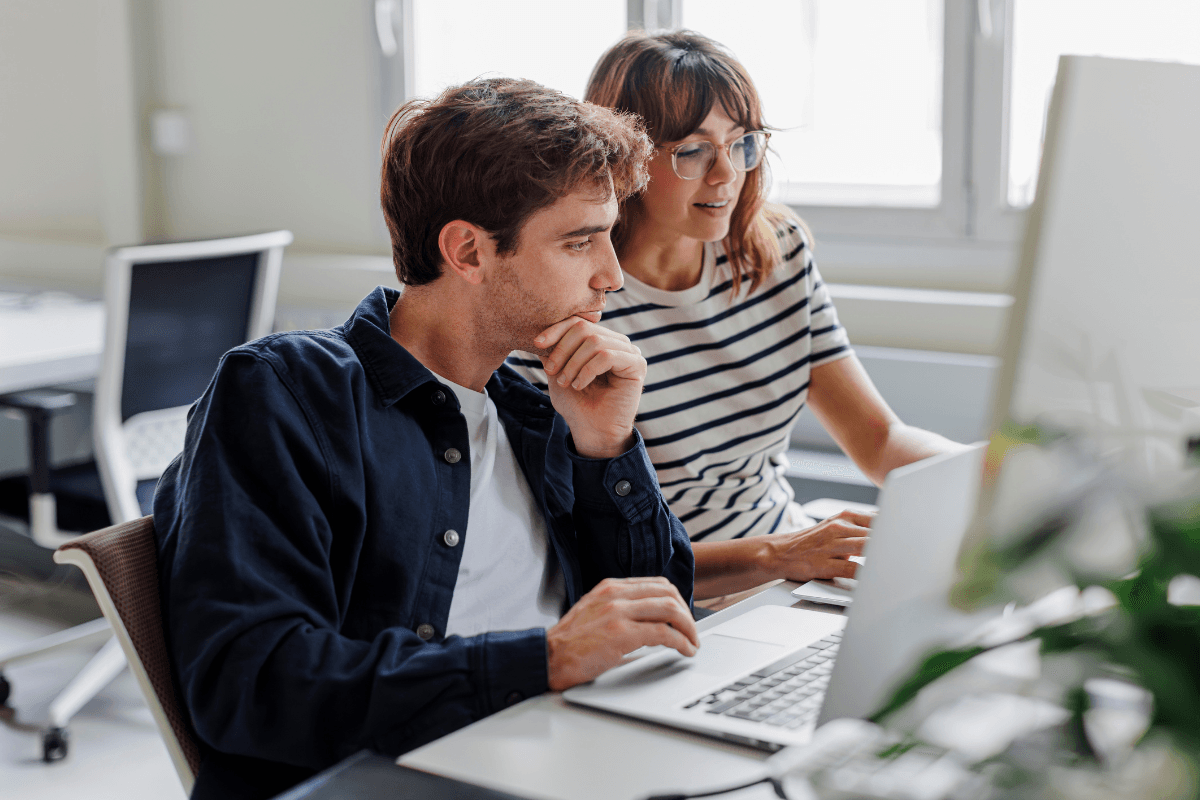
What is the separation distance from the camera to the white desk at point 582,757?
0.79 meters

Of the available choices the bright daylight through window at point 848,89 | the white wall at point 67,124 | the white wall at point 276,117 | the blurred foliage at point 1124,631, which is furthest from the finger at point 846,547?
the white wall at point 67,124

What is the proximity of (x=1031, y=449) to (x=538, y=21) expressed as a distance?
2.97 meters

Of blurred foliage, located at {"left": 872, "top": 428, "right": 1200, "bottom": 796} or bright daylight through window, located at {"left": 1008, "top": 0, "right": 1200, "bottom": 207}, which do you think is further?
bright daylight through window, located at {"left": 1008, "top": 0, "right": 1200, "bottom": 207}

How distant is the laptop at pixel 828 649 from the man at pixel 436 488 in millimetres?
43

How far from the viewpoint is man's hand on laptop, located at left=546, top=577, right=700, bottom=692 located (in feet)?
3.14

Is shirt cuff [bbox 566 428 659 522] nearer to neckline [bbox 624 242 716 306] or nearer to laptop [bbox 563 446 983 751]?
laptop [bbox 563 446 983 751]

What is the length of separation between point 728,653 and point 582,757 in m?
0.24

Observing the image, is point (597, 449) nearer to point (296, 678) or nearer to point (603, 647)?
point (603, 647)

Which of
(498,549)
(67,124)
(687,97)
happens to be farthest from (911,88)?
(67,124)

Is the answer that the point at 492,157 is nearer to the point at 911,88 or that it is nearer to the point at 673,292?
the point at 673,292

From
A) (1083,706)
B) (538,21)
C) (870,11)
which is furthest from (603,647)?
(538,21)

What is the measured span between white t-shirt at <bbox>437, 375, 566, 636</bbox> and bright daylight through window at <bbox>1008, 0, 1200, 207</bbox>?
1.50 meters

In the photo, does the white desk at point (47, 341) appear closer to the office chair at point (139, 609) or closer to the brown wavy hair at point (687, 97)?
the brown wavy hair at point (687, 97)

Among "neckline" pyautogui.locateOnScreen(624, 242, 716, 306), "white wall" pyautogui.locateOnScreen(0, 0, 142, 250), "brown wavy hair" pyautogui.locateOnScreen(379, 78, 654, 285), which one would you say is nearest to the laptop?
"brown wavy hair" pyautogui.locateOnScreen(379, 78, 654, 285)
